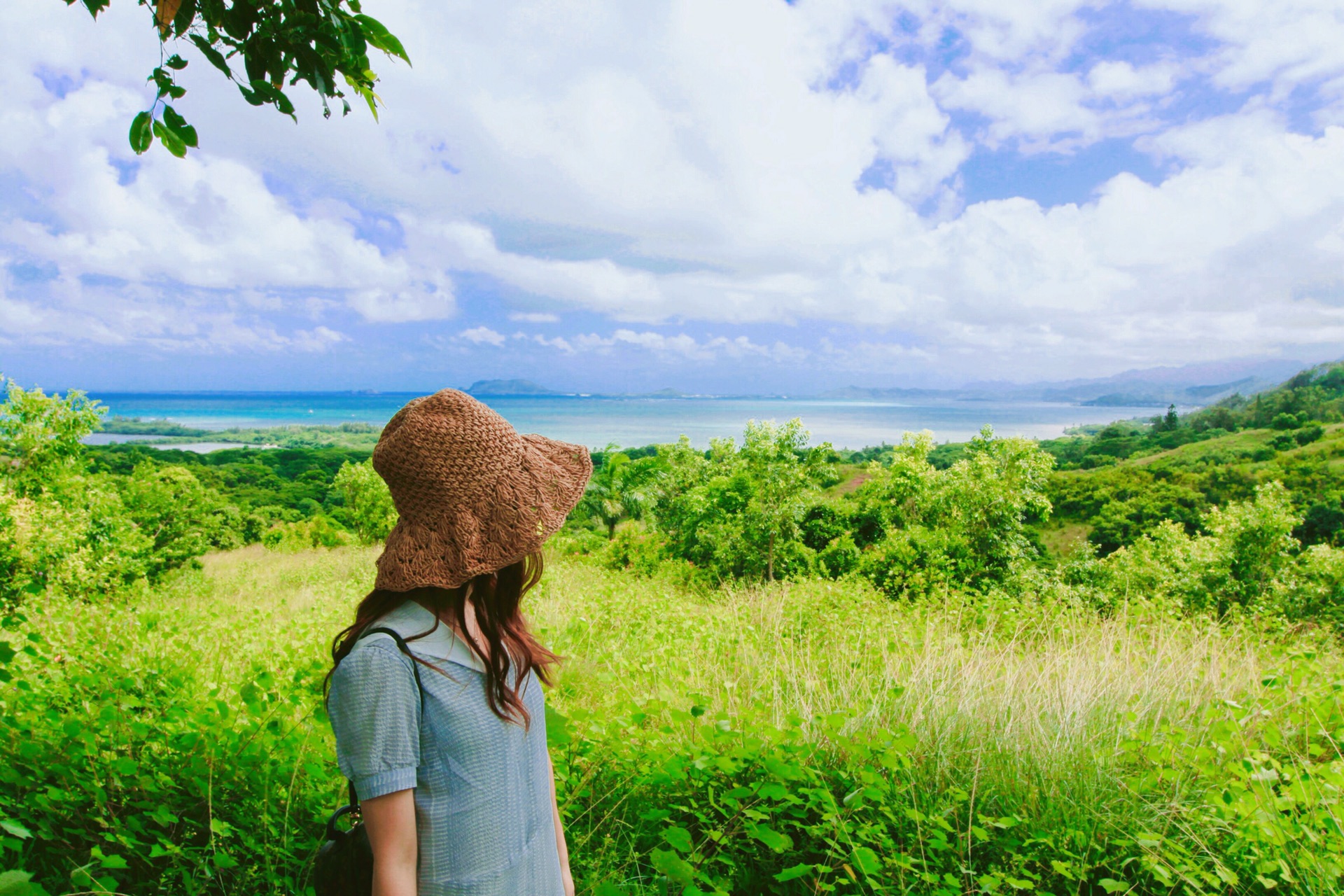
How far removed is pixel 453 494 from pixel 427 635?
240 millimetres

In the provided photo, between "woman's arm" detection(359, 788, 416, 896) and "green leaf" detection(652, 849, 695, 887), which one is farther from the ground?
"woman's arm" detection(359, 788, 416, 896)

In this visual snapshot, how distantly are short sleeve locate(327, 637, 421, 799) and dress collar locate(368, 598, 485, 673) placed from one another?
0.17ft

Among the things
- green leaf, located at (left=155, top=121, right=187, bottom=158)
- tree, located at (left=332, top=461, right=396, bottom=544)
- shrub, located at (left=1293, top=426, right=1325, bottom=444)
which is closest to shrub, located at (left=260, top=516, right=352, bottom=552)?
tree, located at (left=332, top=461, right=396, bottom=544)

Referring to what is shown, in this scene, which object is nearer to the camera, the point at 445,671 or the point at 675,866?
the point at 445,671

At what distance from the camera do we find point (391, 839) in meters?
1.06

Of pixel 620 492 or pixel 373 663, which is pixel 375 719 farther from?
pixel 620 492

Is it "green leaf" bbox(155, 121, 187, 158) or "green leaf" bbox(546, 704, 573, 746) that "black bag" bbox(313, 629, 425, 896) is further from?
"green leaf" bbox(155, 121, 187, 158)

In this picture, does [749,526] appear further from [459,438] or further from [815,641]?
[459,438]

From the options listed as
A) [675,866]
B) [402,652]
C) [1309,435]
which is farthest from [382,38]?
[1309,435]

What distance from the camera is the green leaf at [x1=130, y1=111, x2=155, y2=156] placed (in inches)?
72.9

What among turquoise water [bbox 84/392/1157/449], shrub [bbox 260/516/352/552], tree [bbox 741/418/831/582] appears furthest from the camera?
turquoise water [bbox 84/392/1157/449]

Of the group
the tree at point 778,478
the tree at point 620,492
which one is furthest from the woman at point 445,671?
the tree at point 620,492

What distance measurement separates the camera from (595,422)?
9075cm

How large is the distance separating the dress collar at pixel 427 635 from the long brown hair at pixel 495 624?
0.03 ft
